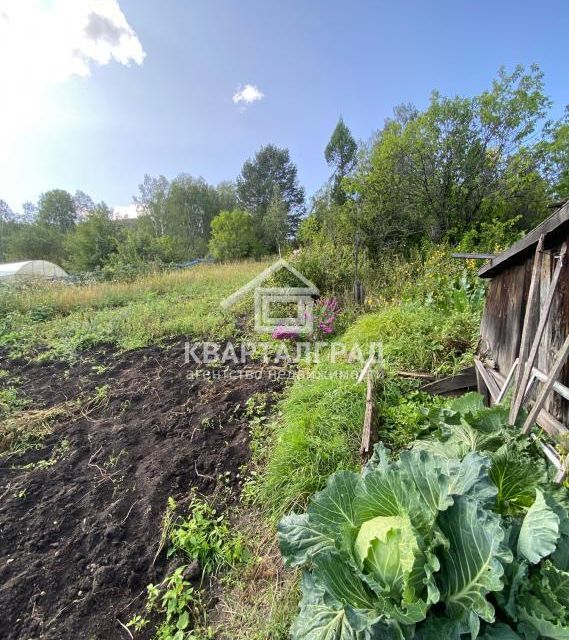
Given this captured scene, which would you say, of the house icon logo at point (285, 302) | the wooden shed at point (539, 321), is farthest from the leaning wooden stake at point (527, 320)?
the house icon logo at point (285, 302)

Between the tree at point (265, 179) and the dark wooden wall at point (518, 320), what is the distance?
2401 cm

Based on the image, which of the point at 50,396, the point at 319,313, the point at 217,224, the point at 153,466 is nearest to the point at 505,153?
the point at 319,313

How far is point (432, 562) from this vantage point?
96 cm

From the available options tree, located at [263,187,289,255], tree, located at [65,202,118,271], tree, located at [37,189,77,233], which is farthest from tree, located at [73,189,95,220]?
tree, located at [263,187,289,255]

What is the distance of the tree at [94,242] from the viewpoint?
16.0m

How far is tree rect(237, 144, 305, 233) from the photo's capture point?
25125mm

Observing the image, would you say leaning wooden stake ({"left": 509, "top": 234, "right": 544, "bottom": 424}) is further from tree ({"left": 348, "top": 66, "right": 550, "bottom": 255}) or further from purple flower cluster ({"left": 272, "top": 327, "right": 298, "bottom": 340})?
tree ({"left": 348, "top": 66, "right": 550, "bottom": 255})

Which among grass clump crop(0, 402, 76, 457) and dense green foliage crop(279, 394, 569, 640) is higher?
dense green foliage crop(279, 394, 569, 640)

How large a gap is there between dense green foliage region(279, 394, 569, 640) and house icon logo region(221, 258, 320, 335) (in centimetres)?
Result: 339

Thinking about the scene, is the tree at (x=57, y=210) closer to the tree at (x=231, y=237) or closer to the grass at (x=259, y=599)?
the tree at (x=231, y=237)

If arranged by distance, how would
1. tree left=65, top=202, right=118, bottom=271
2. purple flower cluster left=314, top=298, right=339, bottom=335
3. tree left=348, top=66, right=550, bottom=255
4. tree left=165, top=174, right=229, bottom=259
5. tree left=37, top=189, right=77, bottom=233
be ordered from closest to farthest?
1. purple flower cluster left=314, top=298, right=339, bottom=335
2. tree left=348, top=66, right=550, bottom=255
3. tree left=65, top=202, right=118, bottom=271
4. tree left=165, top=174, right=229, bottom=259
5. tree left=37, top=189, right=77, bottom=233

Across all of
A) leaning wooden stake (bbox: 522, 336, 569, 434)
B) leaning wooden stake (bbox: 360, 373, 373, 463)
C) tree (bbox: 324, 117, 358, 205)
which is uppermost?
tree (bbox: 324, 117, 358, 205)

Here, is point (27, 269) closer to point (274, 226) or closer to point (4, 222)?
point (274, 226)

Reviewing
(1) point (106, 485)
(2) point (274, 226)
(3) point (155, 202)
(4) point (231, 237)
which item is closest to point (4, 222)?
(3) point (155, 202)
